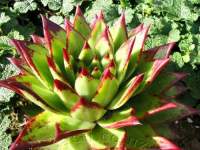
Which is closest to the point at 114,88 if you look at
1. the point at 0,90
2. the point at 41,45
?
the point at 41,45

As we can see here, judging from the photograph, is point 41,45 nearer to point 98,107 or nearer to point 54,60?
point 54,60

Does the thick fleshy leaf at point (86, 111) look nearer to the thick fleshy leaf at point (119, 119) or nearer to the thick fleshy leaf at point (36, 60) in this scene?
the thick fleshy leaf at point (119, 119)

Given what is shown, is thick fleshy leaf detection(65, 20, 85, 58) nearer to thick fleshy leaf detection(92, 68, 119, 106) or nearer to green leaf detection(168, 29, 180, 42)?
thick fleshy leaf detection(92, 68, 119, 106)

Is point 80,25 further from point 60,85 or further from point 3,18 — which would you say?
point 3,18

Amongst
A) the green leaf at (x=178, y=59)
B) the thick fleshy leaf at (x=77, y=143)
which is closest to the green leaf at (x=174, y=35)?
the green leaf at (x=178, y=59)

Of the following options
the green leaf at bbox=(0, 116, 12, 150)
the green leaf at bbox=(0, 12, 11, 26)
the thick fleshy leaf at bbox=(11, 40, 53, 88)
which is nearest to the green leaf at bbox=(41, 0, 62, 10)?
the green leaf at bbox=(0, 12, 11, 26)
